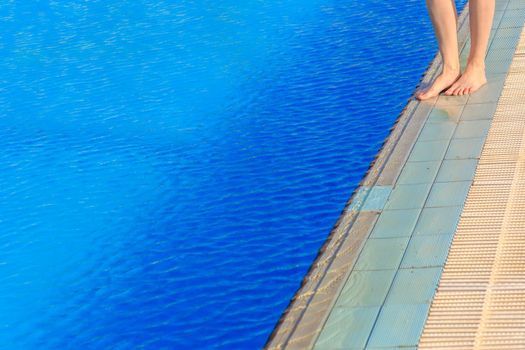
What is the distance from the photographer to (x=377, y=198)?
3969 millimetres

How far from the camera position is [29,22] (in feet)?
28.5

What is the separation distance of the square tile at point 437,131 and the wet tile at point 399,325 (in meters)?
1.57

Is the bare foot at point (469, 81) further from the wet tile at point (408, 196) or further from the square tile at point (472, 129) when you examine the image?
the wet tile at point (408, 196)

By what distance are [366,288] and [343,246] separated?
0.37 m

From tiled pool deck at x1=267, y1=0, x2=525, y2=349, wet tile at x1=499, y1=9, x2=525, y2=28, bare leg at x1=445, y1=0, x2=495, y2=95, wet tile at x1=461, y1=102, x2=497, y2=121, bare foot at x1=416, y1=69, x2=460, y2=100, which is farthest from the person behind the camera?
wet tile at x1=499, y1=9, x2=525, y2=28

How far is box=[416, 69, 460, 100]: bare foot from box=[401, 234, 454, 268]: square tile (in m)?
1.61

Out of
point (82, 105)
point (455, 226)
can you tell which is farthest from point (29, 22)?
point (455, 226)

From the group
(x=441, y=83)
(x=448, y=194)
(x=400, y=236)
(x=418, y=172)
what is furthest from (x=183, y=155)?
(x=400, y=236)

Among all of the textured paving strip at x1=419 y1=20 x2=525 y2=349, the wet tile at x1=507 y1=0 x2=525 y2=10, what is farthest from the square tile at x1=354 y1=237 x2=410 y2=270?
the wet tile at x1=507 y1=0 x2=525 y2=10

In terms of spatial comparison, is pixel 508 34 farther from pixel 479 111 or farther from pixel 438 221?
pixel 438 221

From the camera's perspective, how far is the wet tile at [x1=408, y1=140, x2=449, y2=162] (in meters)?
4.29

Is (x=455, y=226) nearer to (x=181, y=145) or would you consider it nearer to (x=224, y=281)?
(x=224, y=281)

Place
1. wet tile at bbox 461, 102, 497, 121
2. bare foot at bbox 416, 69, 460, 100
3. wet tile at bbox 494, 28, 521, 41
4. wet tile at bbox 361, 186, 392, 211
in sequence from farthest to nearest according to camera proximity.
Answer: wet tile at bbox 494, 28, 521, 41 < bare foot at bbox 416, 69, 460, 100 < wet tile at bbox 461, 102, 497, 121 < wet tile at bbox 361, 186, 392, 211

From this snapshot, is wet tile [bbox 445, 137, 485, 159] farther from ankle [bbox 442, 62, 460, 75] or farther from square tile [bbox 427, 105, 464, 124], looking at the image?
ankle [bbox 442, 62, 460, 75]
